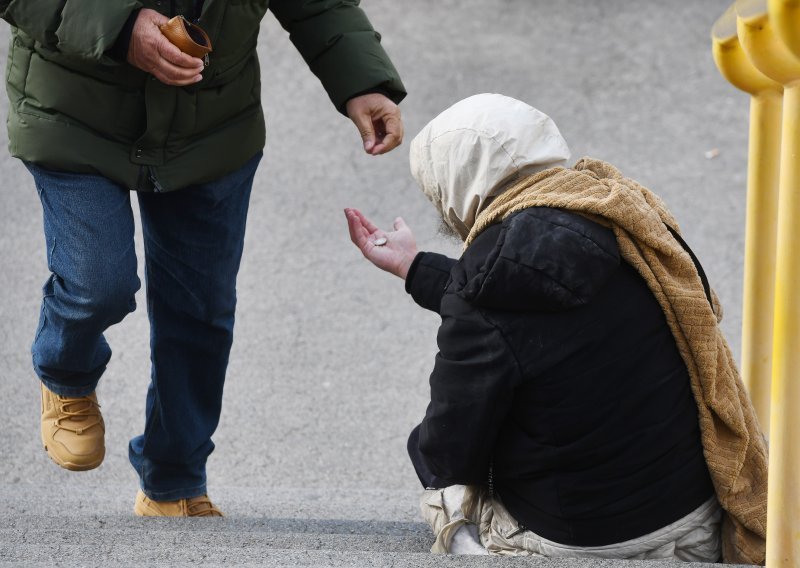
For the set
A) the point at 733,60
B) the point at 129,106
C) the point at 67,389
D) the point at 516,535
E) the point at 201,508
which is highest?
the point at 733,60

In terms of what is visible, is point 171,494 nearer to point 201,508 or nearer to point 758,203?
point 201,508

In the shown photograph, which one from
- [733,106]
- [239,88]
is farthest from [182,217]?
[733,106]

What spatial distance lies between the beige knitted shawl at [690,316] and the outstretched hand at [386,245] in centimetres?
38

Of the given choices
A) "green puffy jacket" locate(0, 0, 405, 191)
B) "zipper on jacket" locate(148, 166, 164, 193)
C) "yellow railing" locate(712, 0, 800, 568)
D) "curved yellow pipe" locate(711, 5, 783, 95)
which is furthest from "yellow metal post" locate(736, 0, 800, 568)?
"zipper on jacket" locate(148, 166, 164, 193)

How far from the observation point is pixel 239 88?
9.30 ft

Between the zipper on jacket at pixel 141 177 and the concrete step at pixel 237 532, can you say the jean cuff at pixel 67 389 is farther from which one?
the zipper on jacket at pixel 141 177

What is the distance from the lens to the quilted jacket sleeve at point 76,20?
7.94 ft

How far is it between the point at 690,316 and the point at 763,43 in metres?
0.51

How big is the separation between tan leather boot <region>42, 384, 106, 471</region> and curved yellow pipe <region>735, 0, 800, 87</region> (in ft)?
6.15

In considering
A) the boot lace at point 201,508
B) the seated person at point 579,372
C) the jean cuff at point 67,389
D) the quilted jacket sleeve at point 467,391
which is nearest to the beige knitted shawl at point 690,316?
the seated person at point 579,372

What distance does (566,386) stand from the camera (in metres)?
2.16

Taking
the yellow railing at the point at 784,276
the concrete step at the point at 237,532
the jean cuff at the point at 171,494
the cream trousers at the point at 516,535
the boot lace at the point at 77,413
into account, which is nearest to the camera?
the yellow railing at the point at 784,276

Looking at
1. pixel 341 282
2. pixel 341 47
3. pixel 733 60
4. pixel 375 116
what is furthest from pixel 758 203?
pixel 341 282

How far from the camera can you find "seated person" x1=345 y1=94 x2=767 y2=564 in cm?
213
